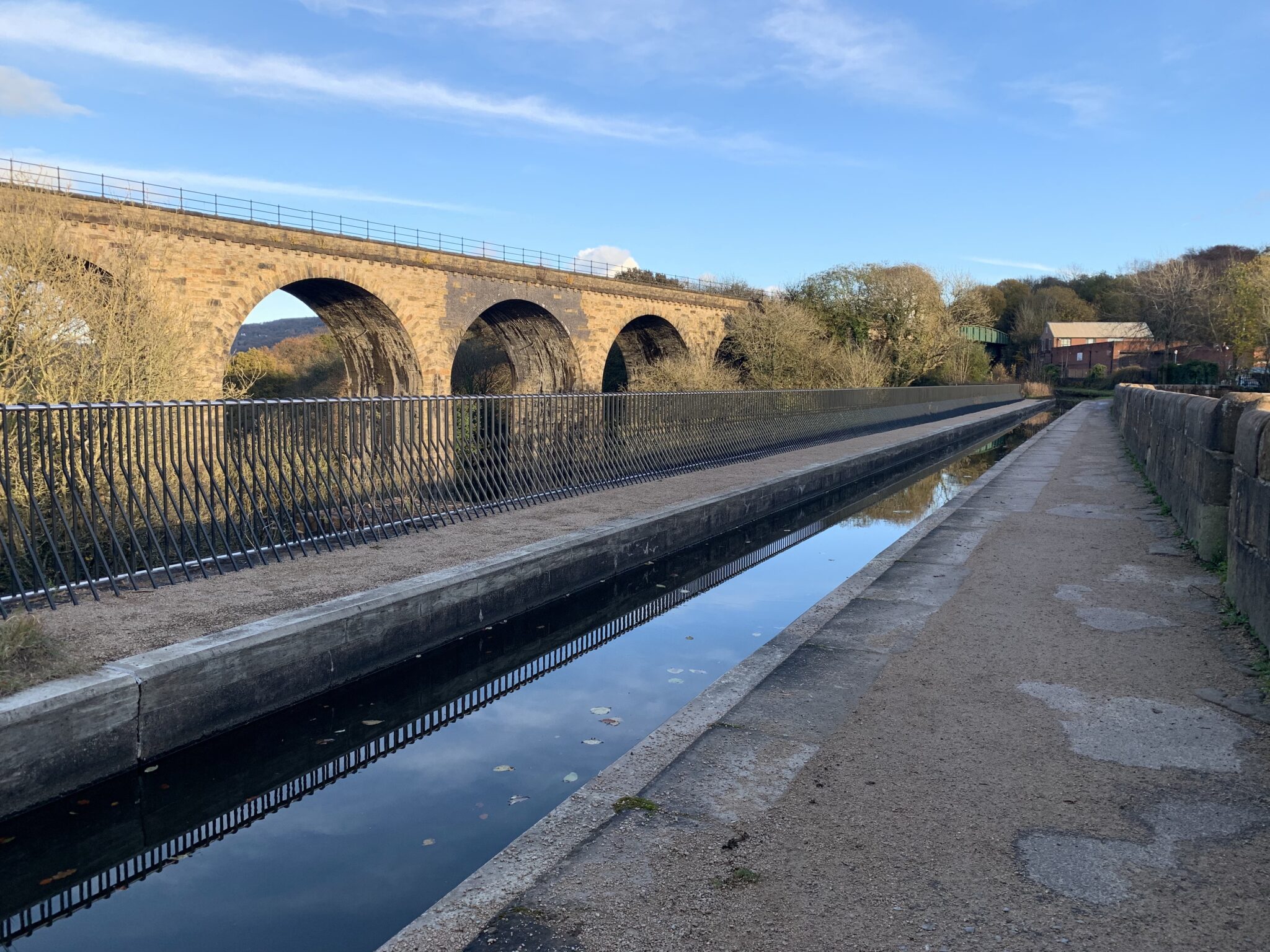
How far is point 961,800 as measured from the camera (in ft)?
10.2

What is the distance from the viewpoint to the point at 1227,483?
22.2 feet

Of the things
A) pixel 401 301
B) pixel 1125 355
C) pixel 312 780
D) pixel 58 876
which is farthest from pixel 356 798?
pixel 1125 355

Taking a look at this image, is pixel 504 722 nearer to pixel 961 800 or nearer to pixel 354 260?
pixel 961 800

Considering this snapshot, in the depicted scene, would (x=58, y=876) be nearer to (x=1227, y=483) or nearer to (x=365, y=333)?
(x=1227, y=483)

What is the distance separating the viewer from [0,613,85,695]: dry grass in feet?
12.6

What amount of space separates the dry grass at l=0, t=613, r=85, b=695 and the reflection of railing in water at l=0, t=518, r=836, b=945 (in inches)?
35.2

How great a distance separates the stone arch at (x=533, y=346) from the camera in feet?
123

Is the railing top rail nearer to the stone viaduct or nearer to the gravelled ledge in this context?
the gravelled ledge

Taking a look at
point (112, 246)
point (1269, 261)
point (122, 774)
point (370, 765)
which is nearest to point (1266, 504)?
point (370, 765)

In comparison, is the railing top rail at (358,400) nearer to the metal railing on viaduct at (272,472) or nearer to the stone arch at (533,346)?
the metal railing on viaduct at (272,472)

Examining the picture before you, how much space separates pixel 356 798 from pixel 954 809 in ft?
8.69

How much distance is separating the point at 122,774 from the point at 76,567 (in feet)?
12.7

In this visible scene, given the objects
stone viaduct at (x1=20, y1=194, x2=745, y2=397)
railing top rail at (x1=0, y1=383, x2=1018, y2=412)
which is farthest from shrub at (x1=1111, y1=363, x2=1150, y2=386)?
railing top rail at (x1=0, y1=383, x2=1018, y2=412)

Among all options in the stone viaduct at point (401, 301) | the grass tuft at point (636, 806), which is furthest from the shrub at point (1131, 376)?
the grass tuft at point (636, 806)
